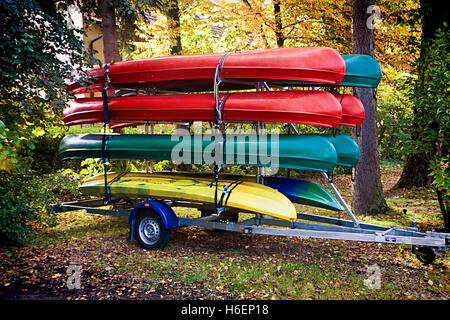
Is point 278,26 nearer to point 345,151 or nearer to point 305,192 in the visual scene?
point 345,151

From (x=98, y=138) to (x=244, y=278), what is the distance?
3.50 m

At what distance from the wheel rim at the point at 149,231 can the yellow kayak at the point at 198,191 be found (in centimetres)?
39

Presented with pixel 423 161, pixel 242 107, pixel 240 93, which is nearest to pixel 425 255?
pixel 242 107

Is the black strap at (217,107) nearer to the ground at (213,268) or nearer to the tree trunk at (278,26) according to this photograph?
the ground at (213,268)

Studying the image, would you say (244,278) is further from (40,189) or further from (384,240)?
(40,189)

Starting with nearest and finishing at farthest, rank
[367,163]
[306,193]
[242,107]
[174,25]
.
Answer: [242,107] < [306,193] < [367,163] < [174,25]

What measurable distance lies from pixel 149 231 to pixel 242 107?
93.6 inches

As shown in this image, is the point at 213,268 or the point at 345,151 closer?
the point at 213,268

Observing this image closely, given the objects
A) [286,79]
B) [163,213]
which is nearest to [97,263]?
[163,213]

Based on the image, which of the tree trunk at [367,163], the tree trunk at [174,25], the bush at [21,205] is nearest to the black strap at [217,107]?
the bush at [21,205]

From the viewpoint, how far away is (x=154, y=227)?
225 inches

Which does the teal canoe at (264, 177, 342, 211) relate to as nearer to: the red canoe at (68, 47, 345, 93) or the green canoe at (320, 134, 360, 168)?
the green canoe at (320, 134, 360, 168)

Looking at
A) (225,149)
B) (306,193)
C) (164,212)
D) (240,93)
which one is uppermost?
(240,93)

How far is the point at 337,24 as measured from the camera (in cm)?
1141
